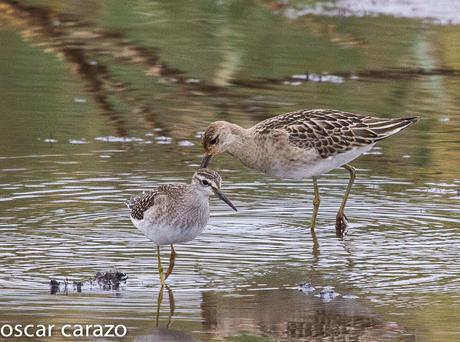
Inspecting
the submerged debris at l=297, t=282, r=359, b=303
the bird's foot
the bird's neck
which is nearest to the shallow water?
the submerged debris at l=297, t=282, r=359, b=303

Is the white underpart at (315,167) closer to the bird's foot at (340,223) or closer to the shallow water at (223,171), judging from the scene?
the shallow water at (223,171)

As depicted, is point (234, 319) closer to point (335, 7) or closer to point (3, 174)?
point (3, 174)

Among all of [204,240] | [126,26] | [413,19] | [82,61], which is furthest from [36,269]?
[413,19]

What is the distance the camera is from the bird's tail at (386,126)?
12125 mm

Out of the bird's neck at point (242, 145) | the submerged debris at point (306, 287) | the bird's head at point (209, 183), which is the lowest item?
the submerged debris at point (306, 287)

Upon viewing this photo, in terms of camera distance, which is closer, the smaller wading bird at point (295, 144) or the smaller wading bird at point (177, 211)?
the smaller wading bird at point (177, 211)

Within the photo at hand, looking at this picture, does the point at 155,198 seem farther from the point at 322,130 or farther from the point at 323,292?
the point at 322,130

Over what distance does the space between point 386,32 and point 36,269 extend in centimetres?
1045

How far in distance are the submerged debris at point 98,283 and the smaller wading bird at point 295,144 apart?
2.62 meters

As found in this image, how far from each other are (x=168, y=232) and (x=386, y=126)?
3.35m

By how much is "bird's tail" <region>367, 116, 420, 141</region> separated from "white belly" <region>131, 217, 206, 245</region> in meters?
3.01

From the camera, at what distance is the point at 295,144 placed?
11805 mm

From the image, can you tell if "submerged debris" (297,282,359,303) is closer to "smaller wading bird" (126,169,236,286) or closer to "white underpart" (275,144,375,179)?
"smaller wading bird" (126,169,236,286)

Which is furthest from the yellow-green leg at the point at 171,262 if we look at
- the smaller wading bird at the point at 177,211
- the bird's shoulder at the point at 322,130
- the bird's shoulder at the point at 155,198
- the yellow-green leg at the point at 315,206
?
the bird's shoulder at the point at 322,130
